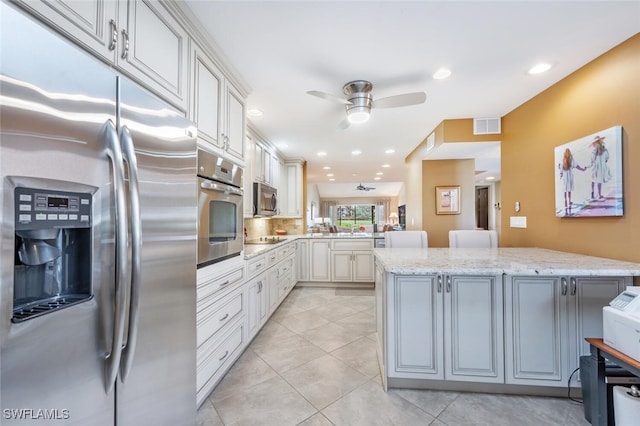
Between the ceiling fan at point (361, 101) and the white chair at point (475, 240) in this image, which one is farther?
the white chair at point (475, 240)

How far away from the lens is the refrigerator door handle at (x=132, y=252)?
2.93ft

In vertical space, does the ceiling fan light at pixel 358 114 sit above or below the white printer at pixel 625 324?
above

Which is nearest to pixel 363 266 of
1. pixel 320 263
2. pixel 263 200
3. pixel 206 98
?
pixel 320 263

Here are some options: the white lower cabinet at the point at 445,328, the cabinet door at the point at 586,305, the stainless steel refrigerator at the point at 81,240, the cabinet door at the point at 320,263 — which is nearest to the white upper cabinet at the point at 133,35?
the stainless steel refrigerator at the point at 81,240

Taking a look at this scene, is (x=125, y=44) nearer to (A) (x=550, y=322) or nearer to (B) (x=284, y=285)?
(A) (x=550, y=322)

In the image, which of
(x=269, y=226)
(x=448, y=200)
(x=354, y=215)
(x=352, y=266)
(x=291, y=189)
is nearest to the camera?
(x=448, y=200)

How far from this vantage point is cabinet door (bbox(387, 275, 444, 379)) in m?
1.85

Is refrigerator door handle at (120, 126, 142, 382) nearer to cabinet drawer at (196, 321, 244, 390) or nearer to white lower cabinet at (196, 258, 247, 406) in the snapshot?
white lower cabinet at (196, 258, 247, 406)

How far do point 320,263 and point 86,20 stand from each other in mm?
4256

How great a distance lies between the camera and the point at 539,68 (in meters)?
2.21

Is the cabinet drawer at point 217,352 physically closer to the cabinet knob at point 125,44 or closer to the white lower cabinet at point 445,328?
the white lower cabinet at point 445,328

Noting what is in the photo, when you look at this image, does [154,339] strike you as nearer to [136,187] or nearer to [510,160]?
[136,187]

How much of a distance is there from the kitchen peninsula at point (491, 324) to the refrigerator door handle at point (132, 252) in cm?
136

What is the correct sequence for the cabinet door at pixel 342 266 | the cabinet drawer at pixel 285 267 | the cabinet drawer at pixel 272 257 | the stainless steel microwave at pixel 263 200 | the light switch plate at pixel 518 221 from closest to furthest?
the light switch plate at pixel 518 221, the cabinet drawer at pixel 272 257, the stainless steel microwave at pixel 263 200, the cabinet drawer at pixel 285 267, the cabinet door at pixel 342 266
